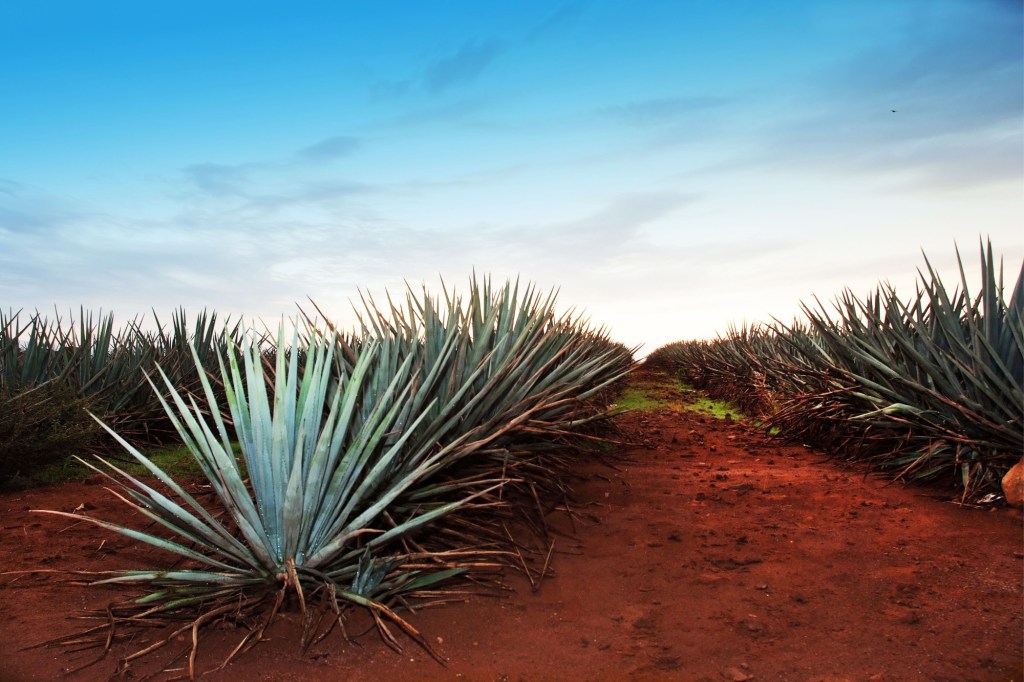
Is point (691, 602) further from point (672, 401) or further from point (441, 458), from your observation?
point (672, 401)

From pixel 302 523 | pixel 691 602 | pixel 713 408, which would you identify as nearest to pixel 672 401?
pixel 713 408

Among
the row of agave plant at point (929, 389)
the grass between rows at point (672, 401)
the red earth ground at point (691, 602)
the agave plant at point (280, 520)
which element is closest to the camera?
the red earth ground at point (691, 602)

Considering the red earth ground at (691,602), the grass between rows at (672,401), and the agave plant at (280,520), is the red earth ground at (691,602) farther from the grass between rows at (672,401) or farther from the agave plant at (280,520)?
the grass between rows at (672,401)

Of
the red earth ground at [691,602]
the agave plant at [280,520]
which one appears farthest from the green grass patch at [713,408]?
the agave plant at [280,520]

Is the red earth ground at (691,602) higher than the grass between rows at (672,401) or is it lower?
lower

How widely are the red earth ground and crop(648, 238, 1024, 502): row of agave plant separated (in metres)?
0.43

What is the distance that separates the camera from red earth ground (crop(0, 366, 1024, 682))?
3.04 metres

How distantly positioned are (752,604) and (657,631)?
0.56 metres

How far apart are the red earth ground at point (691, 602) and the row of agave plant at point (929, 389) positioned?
0.43 metres

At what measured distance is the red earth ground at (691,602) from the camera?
3.04 meters

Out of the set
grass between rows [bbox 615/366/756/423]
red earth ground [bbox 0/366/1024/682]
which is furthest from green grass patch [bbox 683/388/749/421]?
red earth ground [bbox 0/366/1024/682]

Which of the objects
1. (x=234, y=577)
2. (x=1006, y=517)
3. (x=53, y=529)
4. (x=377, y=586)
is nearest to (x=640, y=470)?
(x=1006, y=517)

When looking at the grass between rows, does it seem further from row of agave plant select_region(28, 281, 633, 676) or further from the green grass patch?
row of agave plant select_region(28, 281, 633, 676)

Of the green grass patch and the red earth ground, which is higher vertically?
the green grass patch
